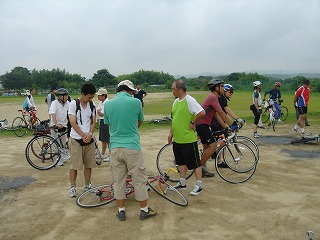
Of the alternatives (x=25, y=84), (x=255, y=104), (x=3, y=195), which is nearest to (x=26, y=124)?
(x=3, y=195)

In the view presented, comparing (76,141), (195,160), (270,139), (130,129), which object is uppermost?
(130,129)

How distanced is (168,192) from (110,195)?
999 millimetres

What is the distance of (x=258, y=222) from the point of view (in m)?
4.02

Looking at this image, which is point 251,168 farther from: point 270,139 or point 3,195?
point 3,195

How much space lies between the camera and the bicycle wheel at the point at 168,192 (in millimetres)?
4686

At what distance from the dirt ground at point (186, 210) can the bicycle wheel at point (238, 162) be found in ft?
0.57

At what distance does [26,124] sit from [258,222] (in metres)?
10.3

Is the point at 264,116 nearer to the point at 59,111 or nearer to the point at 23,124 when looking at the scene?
the point at 59,111

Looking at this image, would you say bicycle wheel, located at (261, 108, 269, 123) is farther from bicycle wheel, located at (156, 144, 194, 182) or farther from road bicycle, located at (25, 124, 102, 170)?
road bicycle, located at (25, 124, 102, 170)

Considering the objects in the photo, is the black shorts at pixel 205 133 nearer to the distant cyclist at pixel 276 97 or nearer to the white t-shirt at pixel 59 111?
the white t-shirt at pixel 59 111

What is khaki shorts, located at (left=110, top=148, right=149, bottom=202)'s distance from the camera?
406 centimetres

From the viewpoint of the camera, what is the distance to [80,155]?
501 cm

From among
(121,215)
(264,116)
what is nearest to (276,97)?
(264,116)

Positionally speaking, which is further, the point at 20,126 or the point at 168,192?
the point at 20,126
